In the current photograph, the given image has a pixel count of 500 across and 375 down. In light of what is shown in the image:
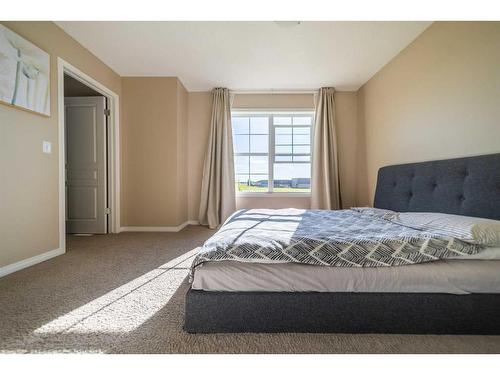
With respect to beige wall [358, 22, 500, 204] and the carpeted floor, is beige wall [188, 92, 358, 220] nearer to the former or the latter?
beige wall [358, 22, 500, 204]

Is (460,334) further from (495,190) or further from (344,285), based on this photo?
(495,190)

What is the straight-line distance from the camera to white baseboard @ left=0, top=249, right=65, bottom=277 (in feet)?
6.71

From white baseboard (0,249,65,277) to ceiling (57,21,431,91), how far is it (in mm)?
2391

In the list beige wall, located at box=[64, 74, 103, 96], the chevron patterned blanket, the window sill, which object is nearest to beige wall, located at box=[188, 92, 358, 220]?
the window sill

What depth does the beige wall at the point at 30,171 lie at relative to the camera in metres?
2.06

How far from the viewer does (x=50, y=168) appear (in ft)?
8.14

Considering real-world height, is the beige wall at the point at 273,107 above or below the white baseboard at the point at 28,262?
above

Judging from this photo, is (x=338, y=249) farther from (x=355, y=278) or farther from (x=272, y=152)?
(x=272, y=152)

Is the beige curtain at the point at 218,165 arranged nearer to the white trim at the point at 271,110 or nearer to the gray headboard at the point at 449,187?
the white trim at the point at 271,110

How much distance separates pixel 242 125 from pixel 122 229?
2697 millimetres

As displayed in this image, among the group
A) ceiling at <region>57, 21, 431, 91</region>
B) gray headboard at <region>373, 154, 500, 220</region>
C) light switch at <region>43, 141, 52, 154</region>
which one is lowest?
gray headboard at <region>373, 154, 500, 220</region>

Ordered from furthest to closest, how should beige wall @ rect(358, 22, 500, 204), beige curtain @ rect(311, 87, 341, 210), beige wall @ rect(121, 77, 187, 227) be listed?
beige curtain @ rect(311, 87, 341, 210) → beige wall @ rect(121, 77, 187, 227) → beige wall @ rect(358, 22, 500, 204)

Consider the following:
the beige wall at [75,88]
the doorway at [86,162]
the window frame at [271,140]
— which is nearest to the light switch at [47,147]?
the doorway at [86,162]
